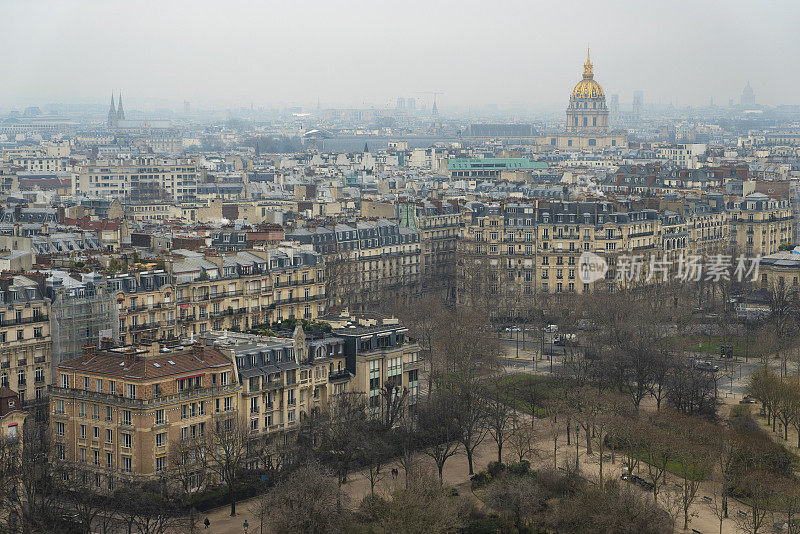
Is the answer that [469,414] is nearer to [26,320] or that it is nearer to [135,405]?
[135,405]

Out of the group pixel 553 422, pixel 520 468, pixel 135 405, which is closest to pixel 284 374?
pixel 135 405

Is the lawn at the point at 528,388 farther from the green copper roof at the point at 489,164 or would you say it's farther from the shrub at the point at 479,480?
the green copper roof at the point at 489,164

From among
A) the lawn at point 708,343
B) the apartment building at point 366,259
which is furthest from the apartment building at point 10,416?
the lawn at point 708,343

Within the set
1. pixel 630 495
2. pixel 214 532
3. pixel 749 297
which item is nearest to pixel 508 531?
pixel 630 495

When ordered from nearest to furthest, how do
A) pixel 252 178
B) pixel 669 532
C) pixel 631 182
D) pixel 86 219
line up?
pixel 669 532 < pixel 86 219 < pixel 631 182 < pixel 252 178

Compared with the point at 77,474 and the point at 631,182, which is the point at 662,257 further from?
the point at 77,474
